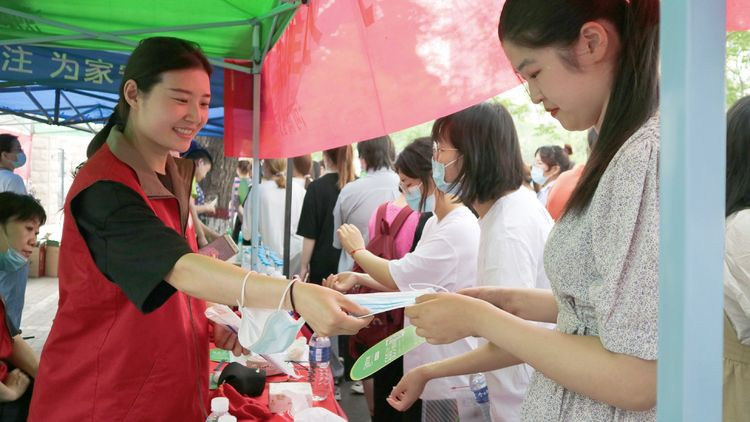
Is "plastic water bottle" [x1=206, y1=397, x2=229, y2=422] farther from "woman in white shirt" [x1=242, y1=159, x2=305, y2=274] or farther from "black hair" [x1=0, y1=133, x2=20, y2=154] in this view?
"black hair" [x1=0, y1=133, x2=20, y2=154]

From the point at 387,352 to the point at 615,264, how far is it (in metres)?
0.50

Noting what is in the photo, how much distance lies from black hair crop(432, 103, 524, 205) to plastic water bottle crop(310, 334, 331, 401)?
0.80 m

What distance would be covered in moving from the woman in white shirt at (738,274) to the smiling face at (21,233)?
3.65m

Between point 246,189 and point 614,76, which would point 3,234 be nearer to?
point 246,189

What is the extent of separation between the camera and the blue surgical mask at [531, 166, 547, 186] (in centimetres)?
736

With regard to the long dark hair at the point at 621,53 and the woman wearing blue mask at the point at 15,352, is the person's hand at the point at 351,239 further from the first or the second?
the long dark hair at the point at 621,53

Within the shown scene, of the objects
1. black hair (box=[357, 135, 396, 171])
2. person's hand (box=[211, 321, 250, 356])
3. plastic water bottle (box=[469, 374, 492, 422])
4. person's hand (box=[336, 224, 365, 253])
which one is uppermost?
black hair (box=[357, 135, 396, 171])

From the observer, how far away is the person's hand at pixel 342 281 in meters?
2.97

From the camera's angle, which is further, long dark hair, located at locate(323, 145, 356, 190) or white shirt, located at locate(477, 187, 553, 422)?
long dark hair, located at locate(323, 145, 356, 190)

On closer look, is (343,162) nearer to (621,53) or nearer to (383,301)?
(383,301)

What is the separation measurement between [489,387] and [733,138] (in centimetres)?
111

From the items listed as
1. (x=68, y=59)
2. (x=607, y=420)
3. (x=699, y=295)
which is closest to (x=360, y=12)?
(x=607, y=420)

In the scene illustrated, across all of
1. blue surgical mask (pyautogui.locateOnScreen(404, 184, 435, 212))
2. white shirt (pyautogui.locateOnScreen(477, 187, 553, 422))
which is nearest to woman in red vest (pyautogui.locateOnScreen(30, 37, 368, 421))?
white shirt (pyautogui.locateOnScreen(477, 187, 553, 422))

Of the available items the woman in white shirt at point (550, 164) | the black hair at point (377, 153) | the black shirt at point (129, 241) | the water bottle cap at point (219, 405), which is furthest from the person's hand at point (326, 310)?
the woman in white shirt at point (550, 164)
